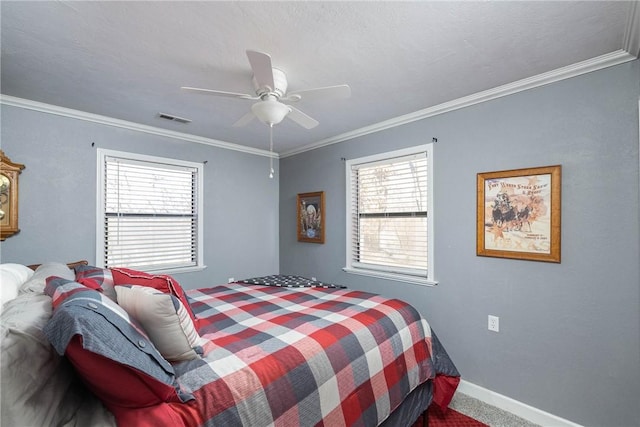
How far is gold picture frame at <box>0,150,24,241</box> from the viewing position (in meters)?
2.43

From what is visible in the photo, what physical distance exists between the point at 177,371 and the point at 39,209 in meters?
2.49

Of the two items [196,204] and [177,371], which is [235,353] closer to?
[177,371]

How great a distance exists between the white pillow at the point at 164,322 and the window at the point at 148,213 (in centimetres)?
221

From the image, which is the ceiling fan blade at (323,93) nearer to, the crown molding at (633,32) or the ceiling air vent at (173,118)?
the crown molding at (633,32)

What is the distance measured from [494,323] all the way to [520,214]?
909mm

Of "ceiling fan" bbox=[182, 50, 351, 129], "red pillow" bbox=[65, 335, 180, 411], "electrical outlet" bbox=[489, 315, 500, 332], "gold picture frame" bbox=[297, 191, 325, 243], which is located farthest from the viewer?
"gold picture frame" bbox=[297, 191, 325, 243]

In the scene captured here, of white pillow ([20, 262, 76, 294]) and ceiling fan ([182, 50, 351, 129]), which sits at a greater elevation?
ceiling fan ([182, 50, 351, 129])

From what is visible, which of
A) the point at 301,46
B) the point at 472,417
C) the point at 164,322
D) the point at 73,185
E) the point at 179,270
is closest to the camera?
the point at 164,322

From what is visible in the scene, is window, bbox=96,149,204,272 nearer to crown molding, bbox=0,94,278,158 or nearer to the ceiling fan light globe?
crown molding, bbox=0,94,278,158

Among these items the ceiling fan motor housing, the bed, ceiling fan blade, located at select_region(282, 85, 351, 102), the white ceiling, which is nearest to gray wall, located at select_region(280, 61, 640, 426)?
the white ceiling

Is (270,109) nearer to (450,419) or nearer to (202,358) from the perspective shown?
(202,358)

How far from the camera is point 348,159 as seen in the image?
3.59 meters

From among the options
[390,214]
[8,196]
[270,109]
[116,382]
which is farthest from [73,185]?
[390,214]

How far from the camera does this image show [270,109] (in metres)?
1.93
